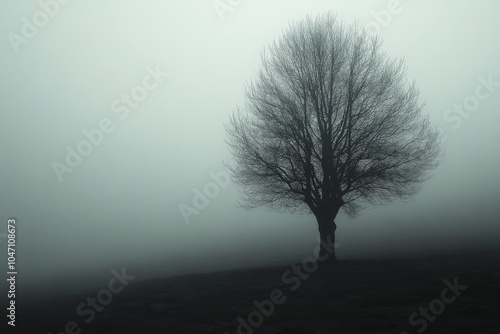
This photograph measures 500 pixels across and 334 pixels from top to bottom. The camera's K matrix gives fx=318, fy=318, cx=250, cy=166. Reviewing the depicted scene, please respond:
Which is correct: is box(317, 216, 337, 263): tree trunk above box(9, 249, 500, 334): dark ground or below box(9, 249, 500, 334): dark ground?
above

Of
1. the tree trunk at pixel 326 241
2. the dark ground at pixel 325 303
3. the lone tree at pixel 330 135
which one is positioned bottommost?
the dark ground at pixel 325 303

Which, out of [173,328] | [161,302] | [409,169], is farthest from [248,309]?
[409,169]

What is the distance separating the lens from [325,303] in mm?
12508

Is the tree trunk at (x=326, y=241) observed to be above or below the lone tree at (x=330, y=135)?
below

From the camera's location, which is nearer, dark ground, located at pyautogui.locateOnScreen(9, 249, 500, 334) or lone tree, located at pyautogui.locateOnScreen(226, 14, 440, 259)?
dark ground, located at pyautogui.locateOnScreen(9, 249, 500, 334)

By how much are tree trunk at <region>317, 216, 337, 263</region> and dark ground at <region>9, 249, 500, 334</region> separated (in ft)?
3.35

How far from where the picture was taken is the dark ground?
31.4 feet

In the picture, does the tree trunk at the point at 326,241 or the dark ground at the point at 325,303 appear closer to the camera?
the dark ground at the point at 325,303

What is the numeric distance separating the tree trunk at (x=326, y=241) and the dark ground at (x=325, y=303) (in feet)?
3.35

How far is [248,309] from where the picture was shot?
12.8 m

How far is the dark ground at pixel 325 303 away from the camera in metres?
9.57

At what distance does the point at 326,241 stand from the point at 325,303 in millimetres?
9121

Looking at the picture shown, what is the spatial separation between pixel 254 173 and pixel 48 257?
11233 centimetres

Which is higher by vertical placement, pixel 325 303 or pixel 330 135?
pixel 330 135
